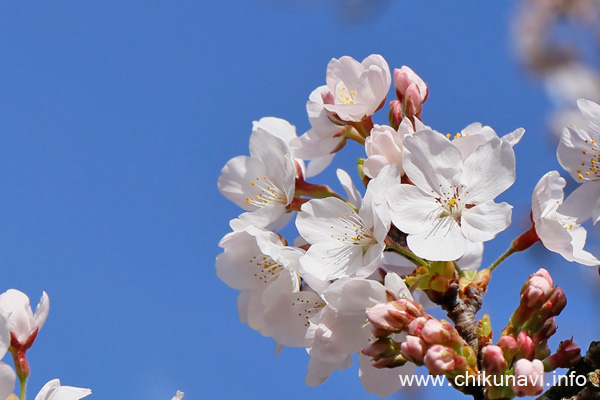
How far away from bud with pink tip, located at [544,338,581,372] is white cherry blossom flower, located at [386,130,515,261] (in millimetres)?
311

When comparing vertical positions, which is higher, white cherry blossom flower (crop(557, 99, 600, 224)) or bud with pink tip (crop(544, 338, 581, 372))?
white cherry blossom flower (crop(557, 99, 600, 224))

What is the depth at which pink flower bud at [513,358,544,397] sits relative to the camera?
1.49 metres

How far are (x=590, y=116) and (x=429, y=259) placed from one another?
2.05 feet

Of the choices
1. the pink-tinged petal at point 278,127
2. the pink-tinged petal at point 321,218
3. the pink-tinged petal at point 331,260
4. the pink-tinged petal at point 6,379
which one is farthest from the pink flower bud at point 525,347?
the pink-tinged petal at point 6,379

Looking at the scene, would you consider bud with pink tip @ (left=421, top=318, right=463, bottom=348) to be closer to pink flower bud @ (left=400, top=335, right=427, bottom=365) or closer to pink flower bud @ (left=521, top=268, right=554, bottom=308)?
pink flower bud @ (left=400, top=335, right=427, bottom=365)

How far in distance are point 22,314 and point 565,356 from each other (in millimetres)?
1496

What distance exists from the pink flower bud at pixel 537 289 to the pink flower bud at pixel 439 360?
10.5 inches

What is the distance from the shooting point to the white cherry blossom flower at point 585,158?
73.2 inches

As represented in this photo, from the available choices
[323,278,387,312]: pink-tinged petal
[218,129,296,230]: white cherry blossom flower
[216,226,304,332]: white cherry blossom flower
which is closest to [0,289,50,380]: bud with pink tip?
[216,226,304,332]: white cherry blossom flower

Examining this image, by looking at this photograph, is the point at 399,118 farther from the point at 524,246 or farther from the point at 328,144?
the point at 524,246

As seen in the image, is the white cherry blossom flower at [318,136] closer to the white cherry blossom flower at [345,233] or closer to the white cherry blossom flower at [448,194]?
the white cherry blossom flower at [345,233]

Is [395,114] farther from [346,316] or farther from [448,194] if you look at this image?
[346,316]

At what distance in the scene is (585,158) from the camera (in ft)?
6.22

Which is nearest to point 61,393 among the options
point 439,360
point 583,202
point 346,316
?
point 346,316
